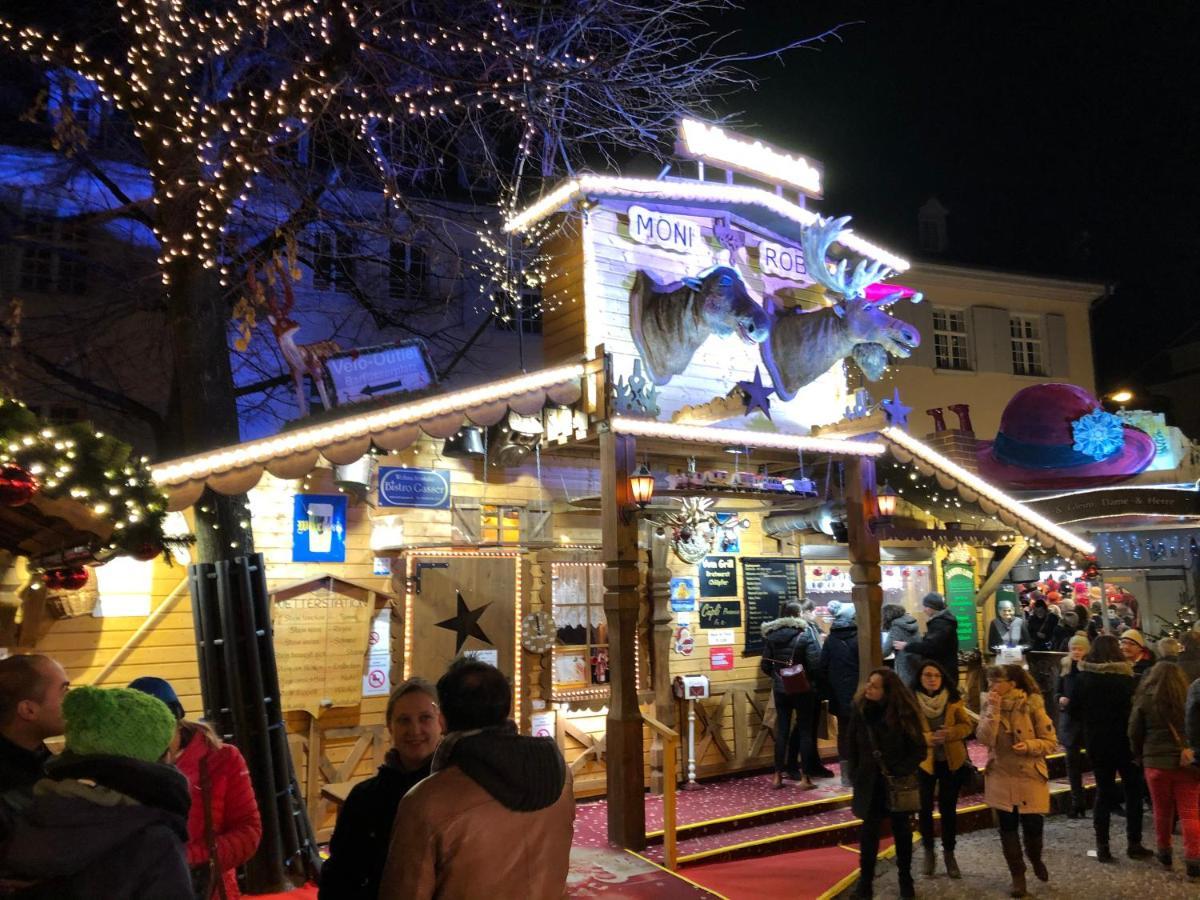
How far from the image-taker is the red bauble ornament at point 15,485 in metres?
3.84

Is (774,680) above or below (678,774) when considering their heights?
above

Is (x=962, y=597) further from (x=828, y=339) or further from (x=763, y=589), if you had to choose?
(x=828, y=339)

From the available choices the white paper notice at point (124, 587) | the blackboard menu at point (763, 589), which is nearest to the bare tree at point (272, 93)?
the white paper notice at point (124, 587)

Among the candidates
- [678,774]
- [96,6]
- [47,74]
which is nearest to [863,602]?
[678,774]

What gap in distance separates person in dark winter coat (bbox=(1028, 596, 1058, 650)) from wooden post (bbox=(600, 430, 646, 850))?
26.2ft

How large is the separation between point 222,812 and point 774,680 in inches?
305

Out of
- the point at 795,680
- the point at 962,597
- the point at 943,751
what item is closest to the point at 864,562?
the point at 795,680

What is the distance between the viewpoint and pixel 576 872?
7.37 m

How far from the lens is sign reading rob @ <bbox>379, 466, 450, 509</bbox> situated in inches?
364

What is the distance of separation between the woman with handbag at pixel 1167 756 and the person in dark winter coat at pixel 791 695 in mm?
3338

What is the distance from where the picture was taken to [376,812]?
3268mm

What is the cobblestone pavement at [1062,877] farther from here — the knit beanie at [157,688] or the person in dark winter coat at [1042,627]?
the knit beanie at [157,688]

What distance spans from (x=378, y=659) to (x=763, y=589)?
5.30 meters

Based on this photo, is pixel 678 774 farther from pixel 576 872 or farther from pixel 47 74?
pixel 47 74
